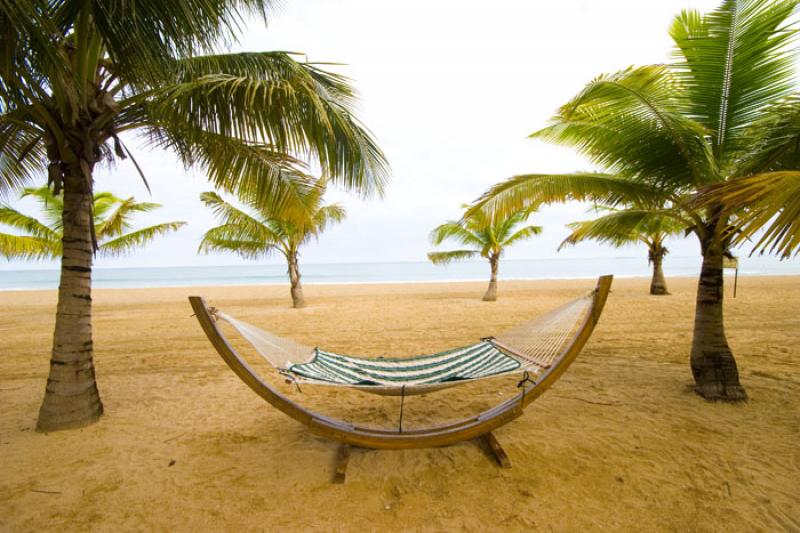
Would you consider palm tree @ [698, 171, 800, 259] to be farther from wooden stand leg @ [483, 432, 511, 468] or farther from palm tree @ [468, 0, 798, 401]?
wooden stand leg @ [483, 432, 511, 468]

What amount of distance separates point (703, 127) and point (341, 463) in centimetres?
386

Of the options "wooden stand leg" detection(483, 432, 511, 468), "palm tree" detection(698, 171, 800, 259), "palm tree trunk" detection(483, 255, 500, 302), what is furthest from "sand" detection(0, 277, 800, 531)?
"palm tree trunk" detection(483, 255, 500, 302)

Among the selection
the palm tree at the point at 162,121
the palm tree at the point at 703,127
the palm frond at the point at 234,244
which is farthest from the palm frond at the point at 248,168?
the palm frond at the point at 234,244

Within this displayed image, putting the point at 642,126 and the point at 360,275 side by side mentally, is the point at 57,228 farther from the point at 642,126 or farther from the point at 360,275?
the point at 360,275

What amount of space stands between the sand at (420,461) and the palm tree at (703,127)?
79 centimetres

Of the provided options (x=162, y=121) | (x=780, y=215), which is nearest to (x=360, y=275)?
(x=162, y=121)

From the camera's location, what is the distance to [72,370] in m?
2.71

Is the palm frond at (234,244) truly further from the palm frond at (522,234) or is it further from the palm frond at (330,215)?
the palm frond at (522,234)

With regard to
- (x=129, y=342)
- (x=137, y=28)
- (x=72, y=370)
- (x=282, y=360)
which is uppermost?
(x=137, y=28)

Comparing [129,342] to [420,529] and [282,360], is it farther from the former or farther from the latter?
[420,529]

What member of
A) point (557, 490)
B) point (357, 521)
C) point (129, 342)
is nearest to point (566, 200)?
point (557, 490)

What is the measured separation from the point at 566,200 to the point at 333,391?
10.4 feet

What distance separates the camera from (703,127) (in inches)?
120

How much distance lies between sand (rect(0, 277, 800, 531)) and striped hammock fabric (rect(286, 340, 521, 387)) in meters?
0.48
